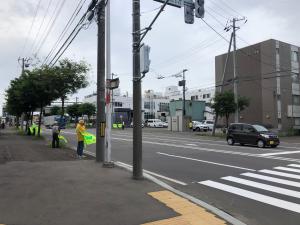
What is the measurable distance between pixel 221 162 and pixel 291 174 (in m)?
3.69

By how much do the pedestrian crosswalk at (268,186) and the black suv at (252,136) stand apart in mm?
11811

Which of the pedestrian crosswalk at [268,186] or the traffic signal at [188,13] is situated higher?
the traffic signal at [188,13]

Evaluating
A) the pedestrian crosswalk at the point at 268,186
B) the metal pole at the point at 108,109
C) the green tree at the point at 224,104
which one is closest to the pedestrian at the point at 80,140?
the metal pole at the point at 108,109

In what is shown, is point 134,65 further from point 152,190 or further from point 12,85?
point 12,85

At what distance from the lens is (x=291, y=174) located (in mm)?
12555

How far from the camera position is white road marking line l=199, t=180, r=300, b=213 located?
803cm

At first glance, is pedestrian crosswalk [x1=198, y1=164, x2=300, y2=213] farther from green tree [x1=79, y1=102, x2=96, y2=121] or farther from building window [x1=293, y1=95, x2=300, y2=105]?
green tree [x1=79, y1=102, x2=96, y2=121]

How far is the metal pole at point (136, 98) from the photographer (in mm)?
10594

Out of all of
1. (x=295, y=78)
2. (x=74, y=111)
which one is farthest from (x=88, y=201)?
(x=74, y=111)

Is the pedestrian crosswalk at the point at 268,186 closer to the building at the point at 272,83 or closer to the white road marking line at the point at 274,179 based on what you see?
the white road marking line at the point at 274,179

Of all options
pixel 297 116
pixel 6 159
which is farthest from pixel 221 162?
pixel 297 116

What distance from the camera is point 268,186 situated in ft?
34.0

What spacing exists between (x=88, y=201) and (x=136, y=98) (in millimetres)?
3814

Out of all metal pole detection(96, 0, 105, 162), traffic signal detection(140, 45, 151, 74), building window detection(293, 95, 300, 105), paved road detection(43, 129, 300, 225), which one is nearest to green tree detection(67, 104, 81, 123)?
building window detection(293, 95, 300, 105)
